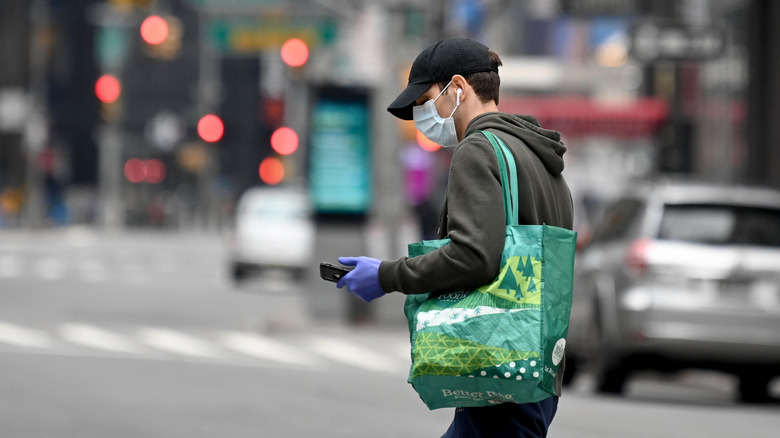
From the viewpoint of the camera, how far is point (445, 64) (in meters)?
4.33

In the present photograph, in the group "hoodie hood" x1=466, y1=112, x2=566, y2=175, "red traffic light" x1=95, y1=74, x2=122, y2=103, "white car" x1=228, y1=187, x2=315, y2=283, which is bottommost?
"white car" x1=228, y1=187, x2=315, y2=283

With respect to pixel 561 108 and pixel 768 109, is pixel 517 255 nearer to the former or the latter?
pixel 768 109

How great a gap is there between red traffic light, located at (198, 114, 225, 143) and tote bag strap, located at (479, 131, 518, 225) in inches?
1186

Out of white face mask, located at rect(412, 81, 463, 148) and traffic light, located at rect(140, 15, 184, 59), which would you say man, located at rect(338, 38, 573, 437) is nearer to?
white face mask, located at rect(412, 81, 463, 148)

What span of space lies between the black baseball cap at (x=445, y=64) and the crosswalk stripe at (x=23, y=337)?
11.9 metres

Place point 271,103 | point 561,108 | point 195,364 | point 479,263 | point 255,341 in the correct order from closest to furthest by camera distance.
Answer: point 479,263 → point 195,364 → point 255,341 → point 271,103 → point 561,108

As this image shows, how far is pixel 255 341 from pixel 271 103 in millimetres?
24665

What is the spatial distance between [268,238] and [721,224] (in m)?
16.6

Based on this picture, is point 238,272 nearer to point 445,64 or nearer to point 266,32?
point 266,32

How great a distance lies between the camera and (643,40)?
1808cm

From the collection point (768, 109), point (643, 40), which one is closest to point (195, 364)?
point (643, 40)

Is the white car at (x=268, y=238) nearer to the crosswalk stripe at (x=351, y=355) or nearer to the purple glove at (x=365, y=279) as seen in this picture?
the crosswalk stripe at (x=351, y=355)

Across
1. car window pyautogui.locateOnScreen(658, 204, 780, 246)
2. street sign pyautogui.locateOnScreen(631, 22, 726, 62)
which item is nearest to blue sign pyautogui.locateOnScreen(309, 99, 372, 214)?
street sign pyautogui.locateOnScreen(631, 22, 726, 62)

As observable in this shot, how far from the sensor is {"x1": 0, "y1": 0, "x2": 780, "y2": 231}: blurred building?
20453 mm
